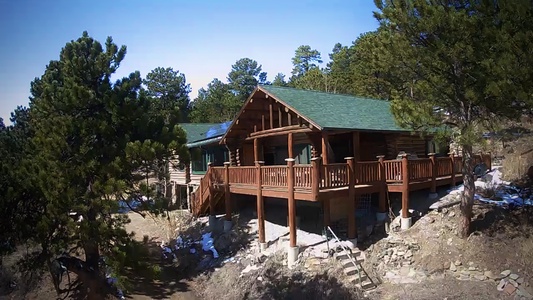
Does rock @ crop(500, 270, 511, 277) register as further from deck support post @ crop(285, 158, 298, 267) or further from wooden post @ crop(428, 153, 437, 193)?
deck support post @ crop(285, 158, 298, 267)

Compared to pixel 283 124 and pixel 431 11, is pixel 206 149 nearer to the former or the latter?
pixel 283 124

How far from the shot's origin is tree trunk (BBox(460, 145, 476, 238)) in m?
11.9

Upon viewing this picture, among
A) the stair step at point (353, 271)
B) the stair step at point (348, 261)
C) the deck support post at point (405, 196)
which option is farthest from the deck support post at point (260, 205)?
the deck support post at point (405, 196)

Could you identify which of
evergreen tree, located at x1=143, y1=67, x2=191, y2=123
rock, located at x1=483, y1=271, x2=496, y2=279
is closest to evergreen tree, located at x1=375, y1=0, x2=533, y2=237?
rock, located at x1=483, y1=271, x2=496, y2=279

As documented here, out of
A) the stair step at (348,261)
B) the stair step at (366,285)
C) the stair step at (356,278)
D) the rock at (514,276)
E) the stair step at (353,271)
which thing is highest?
the rock at (514,276)

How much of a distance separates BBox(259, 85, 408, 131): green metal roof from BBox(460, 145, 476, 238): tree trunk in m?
3.60

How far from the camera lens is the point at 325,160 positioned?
43.7 feet

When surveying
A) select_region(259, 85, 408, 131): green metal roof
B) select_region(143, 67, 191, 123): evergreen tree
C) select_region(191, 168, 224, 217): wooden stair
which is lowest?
select_region(191, 168, 224, 217): wooden stair

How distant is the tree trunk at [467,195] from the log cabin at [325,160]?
1.26 m

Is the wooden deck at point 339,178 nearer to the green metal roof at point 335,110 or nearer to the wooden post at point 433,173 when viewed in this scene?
the wooden post at point 433,173

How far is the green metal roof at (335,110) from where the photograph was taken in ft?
45.8

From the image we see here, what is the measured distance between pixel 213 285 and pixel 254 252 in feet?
7.17

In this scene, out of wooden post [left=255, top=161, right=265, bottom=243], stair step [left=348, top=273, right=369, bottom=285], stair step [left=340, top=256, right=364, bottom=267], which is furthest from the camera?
wooden post [left=255, top=161, right=265, bottom=243]

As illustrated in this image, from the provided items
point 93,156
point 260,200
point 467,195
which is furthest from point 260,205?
point 467,195
